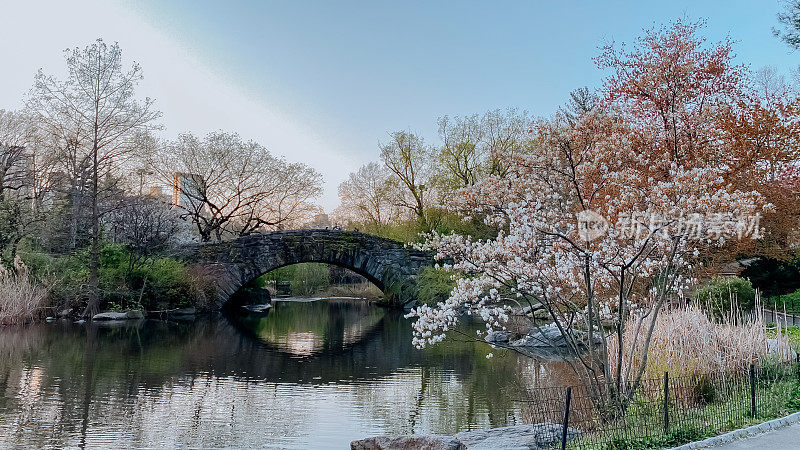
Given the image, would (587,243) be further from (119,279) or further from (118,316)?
(119,279)

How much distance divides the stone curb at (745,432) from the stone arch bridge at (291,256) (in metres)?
19.1

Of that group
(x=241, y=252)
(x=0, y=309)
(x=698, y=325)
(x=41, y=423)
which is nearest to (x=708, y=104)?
(x=698, y=325)

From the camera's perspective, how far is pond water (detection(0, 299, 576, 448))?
705 centimetres

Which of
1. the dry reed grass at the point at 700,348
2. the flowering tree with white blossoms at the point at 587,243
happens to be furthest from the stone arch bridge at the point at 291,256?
the dry reed grass at the point at 700,348

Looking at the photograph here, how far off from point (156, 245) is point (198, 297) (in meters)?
2.60

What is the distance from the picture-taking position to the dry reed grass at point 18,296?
16328 millimetres

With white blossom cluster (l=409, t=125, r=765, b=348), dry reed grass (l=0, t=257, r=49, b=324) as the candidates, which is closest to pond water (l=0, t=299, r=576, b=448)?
dry reed grass (l=0, t=257, r=49, b=324)

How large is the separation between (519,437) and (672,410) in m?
1.47

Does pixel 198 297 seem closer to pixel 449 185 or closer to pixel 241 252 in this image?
pixel 241 252

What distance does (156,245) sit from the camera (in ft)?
67.7

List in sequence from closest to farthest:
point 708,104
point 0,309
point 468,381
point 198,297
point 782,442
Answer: point 782,442, point 468,381, point 708,104, point 0,309, point 198,297

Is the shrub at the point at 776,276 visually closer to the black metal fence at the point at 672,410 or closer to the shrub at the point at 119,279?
the black metal fence at the point at 672,410

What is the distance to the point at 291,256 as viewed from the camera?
78.3 ft

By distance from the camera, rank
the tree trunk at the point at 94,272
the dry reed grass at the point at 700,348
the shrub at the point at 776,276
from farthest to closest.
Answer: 1. the shrub at the point at 776,276
2. the tree trunk at the point at 94,272
3. the dry reed grass at the point at 700,348
